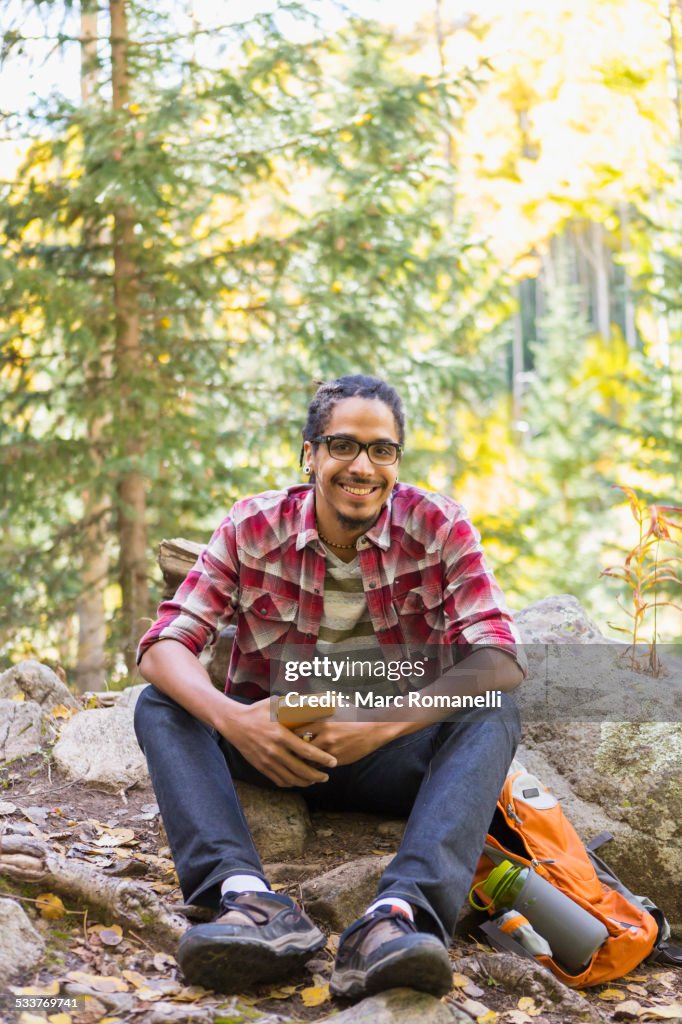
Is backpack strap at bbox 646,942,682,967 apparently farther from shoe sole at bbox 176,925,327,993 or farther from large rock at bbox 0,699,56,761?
large rock at bbox 0,699,56,761

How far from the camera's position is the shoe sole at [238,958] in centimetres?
221

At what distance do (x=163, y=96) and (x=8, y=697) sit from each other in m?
4.00

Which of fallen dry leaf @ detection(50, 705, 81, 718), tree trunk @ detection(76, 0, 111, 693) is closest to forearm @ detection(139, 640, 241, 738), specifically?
fallen dry leaf @ detection(50, 705, 81, 718)

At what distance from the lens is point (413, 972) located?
2148mm

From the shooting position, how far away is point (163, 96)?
6289mm

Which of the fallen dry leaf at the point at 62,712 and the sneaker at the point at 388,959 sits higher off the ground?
the fallen dry leaf at the point at 62,712

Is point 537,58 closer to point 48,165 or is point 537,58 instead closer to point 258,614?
A: point 48,165

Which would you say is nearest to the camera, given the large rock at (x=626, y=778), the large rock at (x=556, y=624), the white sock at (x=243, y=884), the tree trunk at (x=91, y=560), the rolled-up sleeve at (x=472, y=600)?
the white sock at (x=243, y=884)

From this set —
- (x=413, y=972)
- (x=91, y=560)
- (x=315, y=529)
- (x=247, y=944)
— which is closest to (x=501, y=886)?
(x=413, y=972)

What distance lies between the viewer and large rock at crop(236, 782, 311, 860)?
3150 mm

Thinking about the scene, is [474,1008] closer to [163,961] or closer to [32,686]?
[163,961]

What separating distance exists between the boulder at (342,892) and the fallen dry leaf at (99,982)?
0.67 metres

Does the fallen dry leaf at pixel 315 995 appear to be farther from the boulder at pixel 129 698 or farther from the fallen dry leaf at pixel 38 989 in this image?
the boulder at pixel 129 698

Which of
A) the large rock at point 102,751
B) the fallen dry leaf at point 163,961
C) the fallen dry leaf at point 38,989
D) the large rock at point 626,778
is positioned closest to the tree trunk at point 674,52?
the large rock at point 626,778
